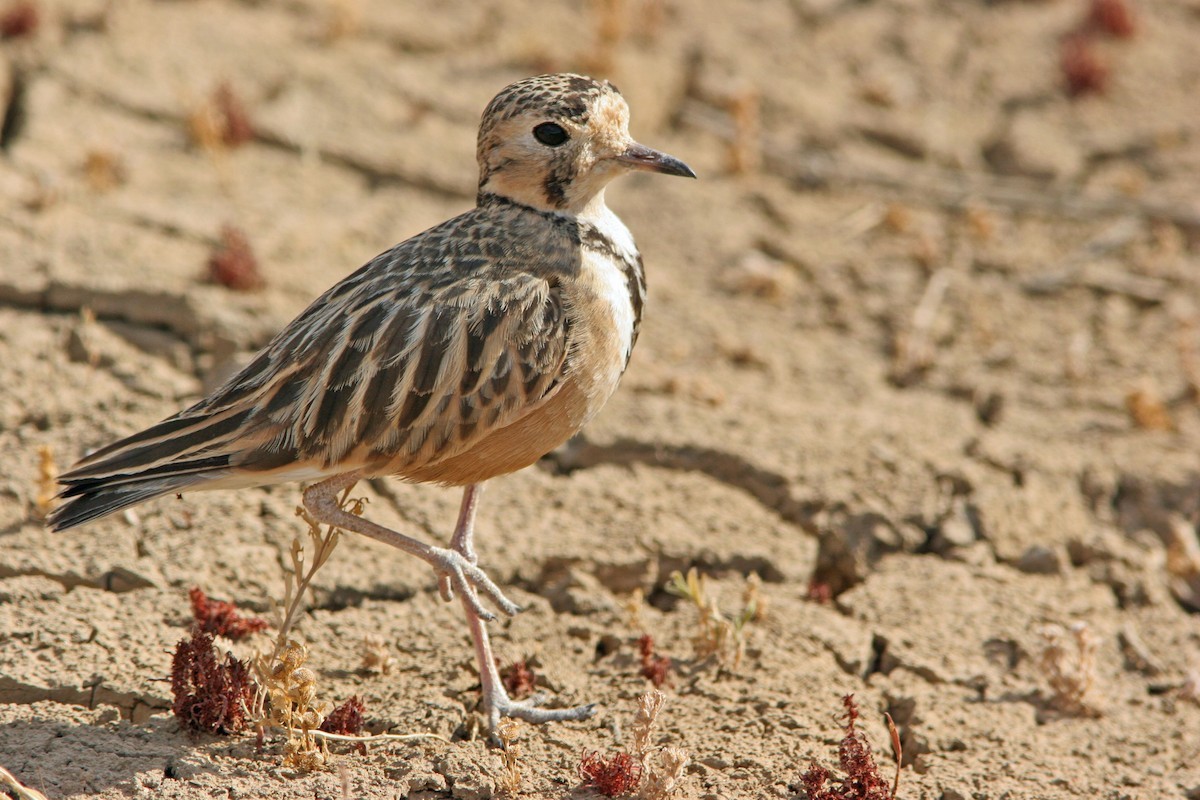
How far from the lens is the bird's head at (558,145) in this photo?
15.5 feet

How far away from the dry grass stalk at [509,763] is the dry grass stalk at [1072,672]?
6.61 feet

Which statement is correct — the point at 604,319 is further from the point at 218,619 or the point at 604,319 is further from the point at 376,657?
the point at 218,619

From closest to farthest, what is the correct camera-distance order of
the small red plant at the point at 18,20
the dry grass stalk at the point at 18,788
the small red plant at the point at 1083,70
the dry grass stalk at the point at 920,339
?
the dry grass stalk at the point at 18,788 → the dry grass stalk at the point at 920,339 → the small red plant at the point at 18,20 → the small red plant at the point at 1083,70

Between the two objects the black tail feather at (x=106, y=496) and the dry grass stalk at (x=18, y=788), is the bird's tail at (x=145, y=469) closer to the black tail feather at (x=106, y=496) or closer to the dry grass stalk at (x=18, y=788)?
the black tail feather at (x=106, y=496)

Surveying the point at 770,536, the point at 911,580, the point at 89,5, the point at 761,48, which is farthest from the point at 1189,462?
the point at 89,5

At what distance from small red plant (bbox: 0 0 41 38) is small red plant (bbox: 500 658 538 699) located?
17.7 ft

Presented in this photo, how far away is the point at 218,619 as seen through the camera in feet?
15.6

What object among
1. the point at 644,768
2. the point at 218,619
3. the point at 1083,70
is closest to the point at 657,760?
Answer: the point at 644,768

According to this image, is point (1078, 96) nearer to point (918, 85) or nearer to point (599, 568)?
point (918, 85)

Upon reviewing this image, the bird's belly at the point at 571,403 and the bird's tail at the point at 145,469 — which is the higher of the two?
the bird's belly at the point at 571,403

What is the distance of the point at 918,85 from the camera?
28.7ft

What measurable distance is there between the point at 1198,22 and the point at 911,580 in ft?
18.3

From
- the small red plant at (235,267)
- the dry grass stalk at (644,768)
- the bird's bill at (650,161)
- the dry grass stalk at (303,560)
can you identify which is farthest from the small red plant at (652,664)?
the small red plant at (235,267)

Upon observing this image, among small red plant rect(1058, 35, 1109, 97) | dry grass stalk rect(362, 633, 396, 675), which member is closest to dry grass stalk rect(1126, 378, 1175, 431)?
small red plant rect(1058, 35, 1109, 97)
